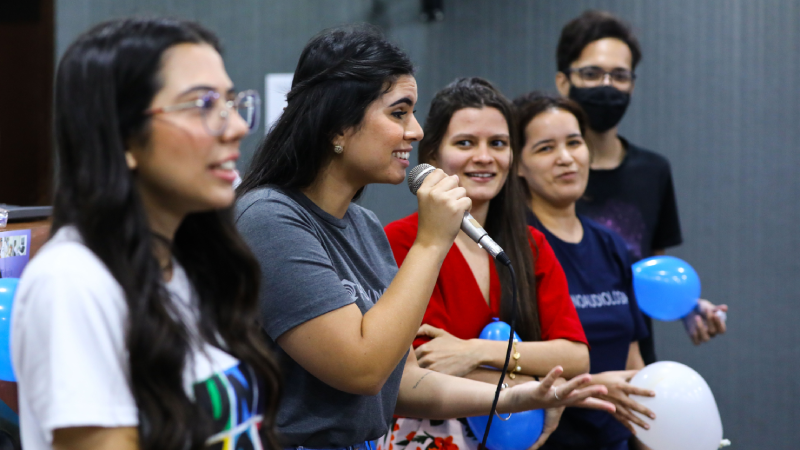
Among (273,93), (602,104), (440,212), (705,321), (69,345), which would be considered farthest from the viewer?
(273,93)

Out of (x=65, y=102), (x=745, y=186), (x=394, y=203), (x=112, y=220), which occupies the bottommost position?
(x=394, y=203)

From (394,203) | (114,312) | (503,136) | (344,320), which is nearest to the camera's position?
(114,312)

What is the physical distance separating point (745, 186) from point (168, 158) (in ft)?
11.1

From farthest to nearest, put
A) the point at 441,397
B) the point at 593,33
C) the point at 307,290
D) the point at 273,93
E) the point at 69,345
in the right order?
the point at 273,93 < the point at 593,33 < the point at 441,397 < the point at 307,290 < the point at 69,345

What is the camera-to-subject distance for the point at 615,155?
262 centimetres

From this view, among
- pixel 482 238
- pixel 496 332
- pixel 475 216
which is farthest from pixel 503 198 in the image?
pixel 482 238

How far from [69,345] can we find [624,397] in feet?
4.86

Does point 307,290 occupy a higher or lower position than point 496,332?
higher

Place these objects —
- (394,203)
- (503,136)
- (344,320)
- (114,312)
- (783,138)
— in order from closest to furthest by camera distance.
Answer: (114,312) → (344,320) → (503,136) → (783,138) → (394,203)

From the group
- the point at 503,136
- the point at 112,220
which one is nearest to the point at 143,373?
the point at 112,220

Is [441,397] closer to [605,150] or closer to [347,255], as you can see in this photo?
[347,255]

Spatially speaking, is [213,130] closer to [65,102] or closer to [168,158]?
[168,158]

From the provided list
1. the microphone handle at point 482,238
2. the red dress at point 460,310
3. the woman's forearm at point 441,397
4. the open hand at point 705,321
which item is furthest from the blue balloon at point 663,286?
the microphone handle at point 482,238

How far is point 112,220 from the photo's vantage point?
810 millimetres
